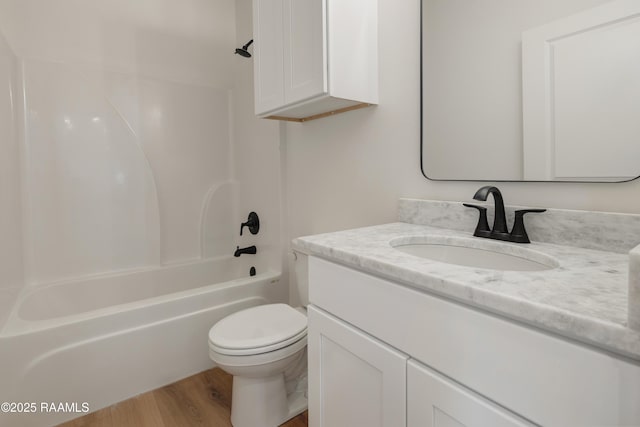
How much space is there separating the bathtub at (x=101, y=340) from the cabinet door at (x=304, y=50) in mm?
1241

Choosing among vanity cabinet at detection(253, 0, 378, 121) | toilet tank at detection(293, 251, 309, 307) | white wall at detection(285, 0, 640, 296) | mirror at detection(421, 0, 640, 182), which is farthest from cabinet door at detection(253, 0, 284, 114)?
toilet tank at detection(293, 251, 309, 307)

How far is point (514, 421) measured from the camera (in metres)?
0.53

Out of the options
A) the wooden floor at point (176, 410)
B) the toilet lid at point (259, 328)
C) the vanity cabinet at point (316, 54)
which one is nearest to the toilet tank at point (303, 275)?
the toilet lid at point (259, 328)

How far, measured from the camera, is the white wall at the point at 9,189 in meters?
1.64

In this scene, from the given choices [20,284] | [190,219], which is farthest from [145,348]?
[190,219]

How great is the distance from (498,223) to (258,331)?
1.08 meters

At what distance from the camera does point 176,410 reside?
1.57 m

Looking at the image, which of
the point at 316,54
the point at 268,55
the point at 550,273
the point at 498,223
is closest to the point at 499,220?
the point at 498,223

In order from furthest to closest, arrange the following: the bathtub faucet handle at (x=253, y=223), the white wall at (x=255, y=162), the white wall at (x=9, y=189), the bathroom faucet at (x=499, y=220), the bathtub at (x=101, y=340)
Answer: the bathtub faucet handle at (x=253, y=223)
the white wall at (x=255, y=162)
the white wall at (x=9, y=189)
the bathtub at (x=101, y=340)
the bathroom faucet at (x=499, y=220)

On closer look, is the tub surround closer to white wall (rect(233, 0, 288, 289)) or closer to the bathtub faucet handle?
white wall (rect(233, 0, 288, 289))

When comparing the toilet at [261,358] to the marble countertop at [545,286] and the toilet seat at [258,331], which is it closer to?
the toilet seat at [258,331]

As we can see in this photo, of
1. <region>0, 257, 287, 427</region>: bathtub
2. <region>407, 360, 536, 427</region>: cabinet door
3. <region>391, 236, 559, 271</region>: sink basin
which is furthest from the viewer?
<region>0, 257, 287, 427</region>: bathtub

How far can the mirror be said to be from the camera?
32.3 inches

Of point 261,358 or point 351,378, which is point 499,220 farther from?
point 261,358
